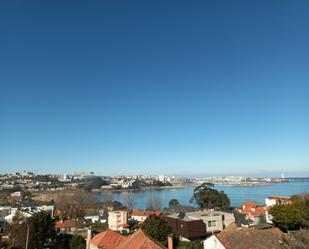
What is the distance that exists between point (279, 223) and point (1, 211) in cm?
5285

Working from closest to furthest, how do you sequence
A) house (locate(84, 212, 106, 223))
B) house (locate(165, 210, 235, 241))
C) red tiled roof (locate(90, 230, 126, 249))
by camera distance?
red tiled roof (locate(90, 230, 126, 249)), house (locate(165, 210, 235, 241)), house (locate(84, 212, 106, 223))

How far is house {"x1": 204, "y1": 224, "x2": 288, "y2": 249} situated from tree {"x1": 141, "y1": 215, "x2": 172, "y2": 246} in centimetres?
518

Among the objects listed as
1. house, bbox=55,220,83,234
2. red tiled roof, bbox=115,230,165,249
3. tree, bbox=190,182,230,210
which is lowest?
house, bbox=55,220,83,234

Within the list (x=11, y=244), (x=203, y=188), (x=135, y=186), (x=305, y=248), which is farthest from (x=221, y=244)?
(x=135, y=186)

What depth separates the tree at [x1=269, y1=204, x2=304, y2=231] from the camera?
85.8 feet

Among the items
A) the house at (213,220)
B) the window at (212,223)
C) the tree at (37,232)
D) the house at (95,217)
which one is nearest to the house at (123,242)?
the tree at (37,232)

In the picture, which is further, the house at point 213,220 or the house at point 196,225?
the house at point 213,220

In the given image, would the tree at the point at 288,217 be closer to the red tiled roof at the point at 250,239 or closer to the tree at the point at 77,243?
the red tiled roof at the point at 250,239

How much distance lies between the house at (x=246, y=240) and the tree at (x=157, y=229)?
5.18 m

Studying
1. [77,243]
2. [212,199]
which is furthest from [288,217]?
[212,199]

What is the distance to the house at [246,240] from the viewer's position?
1931cm

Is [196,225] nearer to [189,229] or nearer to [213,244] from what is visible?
[189,229]

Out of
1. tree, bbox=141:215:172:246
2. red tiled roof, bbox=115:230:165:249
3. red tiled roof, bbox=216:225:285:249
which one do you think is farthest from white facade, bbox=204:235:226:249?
tree, bbox=141:215:172:246

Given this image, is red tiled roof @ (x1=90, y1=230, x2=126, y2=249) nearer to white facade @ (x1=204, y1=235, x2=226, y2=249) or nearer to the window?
white facade @ (x1=204, y1=235, x2=226, y2=249)
